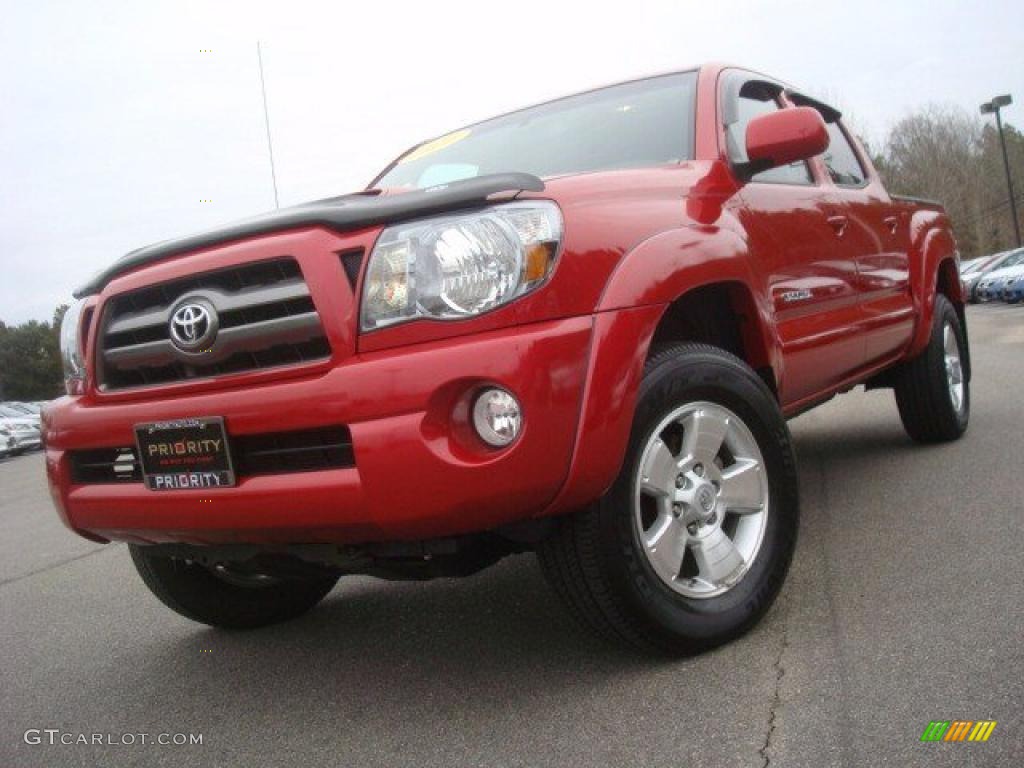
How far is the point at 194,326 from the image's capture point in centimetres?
258

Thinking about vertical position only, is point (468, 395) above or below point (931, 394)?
above

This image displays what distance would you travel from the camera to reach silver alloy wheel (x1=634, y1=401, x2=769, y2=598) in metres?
2.63

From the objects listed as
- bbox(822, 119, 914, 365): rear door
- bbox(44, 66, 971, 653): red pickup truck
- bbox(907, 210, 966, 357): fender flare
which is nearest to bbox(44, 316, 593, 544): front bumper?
bbox(44, 66, 971, 653): red pickup truck

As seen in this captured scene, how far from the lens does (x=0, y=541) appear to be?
718 centimetres

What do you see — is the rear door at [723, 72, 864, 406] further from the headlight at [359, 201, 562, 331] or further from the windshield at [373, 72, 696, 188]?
the headlight at [359, 201, 562, 331]

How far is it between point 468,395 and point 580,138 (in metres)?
1.65

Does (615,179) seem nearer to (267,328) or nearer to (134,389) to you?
(267,328)

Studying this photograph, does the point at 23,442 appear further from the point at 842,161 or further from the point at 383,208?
the point at 383,208

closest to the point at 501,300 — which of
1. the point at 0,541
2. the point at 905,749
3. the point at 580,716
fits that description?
the point at 580,716

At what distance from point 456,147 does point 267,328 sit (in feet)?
6.29

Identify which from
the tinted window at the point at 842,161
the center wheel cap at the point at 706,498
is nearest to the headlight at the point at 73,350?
the center wheel cap at the point at 706,498

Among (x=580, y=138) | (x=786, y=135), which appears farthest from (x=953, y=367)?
(x=580, y=138)

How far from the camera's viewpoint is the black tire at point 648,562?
247cm

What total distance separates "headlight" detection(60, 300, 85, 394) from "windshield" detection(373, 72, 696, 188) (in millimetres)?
1443
